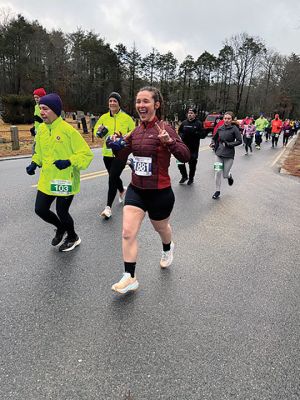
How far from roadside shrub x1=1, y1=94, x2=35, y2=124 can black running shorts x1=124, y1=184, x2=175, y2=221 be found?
2886 centimetres

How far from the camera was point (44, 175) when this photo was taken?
359 cm

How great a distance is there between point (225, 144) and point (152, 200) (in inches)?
180

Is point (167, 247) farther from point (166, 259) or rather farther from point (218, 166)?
point (218, 166)

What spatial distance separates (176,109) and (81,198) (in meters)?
56.3

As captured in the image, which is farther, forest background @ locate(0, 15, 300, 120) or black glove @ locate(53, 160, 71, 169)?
forest background @ locate(0, 15, 300, 120)

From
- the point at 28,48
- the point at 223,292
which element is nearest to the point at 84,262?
the point at 223,292

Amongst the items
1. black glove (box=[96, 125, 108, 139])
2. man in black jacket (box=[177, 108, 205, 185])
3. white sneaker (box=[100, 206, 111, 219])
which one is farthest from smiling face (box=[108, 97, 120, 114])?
man in black jacket (box=[177, 108, 205, 185])

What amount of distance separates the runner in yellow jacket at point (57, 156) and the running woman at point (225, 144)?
4183 millimetres

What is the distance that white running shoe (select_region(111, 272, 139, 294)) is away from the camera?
297cm

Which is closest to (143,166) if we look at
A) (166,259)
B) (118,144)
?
(118,144)

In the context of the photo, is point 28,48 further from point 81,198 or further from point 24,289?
point 24,289

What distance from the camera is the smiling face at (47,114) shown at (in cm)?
334

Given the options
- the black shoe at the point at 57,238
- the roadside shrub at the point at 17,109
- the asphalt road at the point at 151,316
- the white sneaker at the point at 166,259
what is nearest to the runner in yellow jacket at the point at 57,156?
the black shoe at the point at 57,238

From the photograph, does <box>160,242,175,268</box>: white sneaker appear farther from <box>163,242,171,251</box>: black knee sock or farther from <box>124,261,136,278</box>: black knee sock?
<box>124,261,136,278</box>: black knee sock
